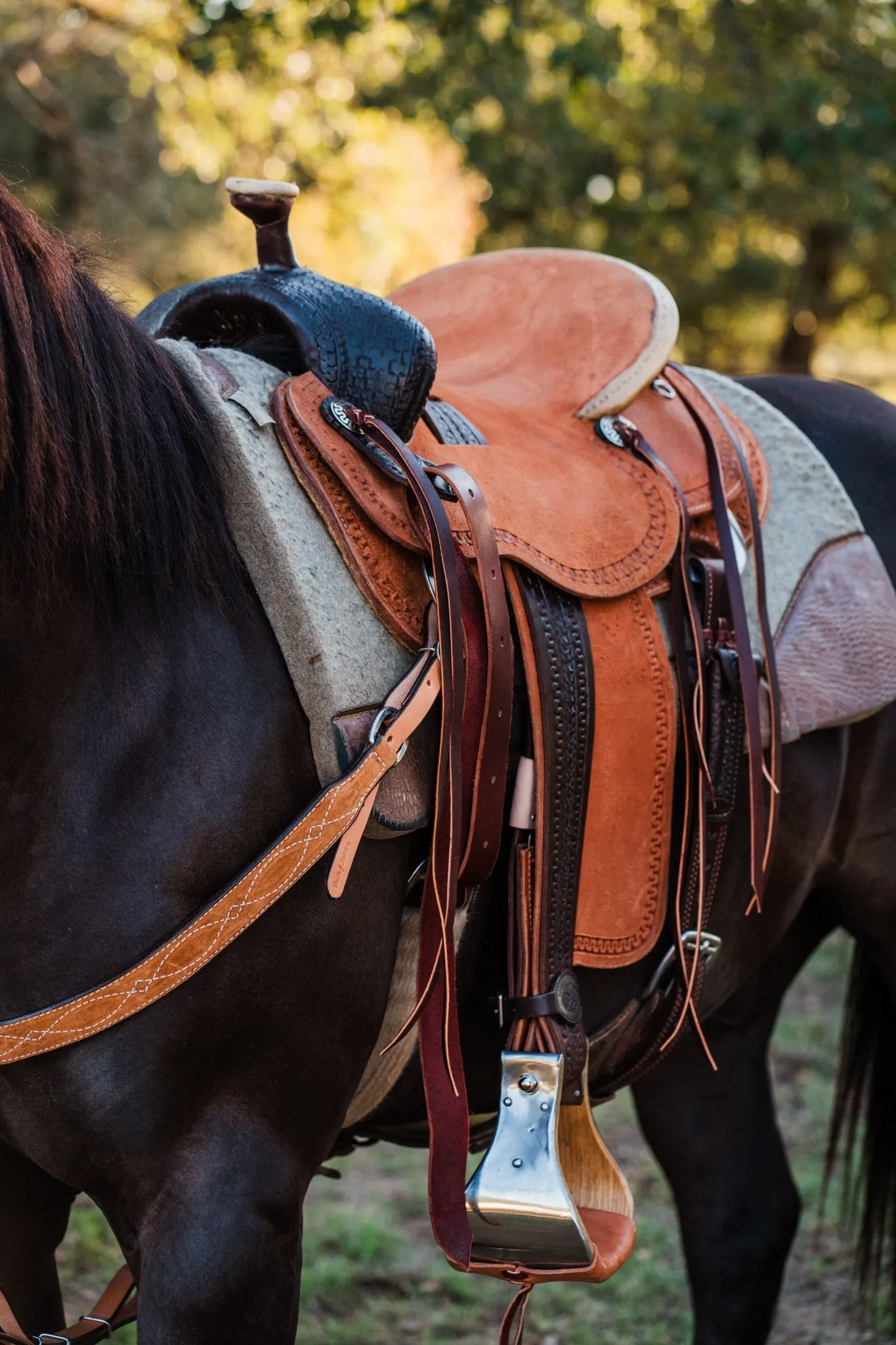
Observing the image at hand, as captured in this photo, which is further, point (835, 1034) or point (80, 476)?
point (835, 1034)

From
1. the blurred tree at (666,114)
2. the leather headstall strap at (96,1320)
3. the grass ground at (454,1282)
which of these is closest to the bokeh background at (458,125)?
the blurred tree at (666,114)

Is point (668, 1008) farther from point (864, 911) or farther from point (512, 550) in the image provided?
point (512, 550)

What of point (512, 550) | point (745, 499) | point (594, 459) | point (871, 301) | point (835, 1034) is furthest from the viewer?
point (871, 301)

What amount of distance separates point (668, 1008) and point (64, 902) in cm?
88

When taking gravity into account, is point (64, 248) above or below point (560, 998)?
above

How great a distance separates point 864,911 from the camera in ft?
6.58

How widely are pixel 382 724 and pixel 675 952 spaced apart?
24.2 inches

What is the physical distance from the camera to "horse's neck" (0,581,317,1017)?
1.15 metres

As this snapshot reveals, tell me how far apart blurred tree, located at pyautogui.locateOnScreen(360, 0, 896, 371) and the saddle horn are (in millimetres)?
2655

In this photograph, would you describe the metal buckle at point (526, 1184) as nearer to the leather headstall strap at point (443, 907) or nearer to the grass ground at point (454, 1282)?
the leather headstall strap at point (443, 907)

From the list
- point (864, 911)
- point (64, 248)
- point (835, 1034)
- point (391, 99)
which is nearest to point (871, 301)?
point (391, 99)

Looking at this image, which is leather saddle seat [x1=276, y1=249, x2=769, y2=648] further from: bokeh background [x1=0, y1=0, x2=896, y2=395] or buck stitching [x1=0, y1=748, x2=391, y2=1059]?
bokeh background [x1=0, y1=0, x2=896, y2=395]

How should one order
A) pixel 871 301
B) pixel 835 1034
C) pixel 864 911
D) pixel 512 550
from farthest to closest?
pixel 871 301, pixel 835 1034, pixel 864 911, pixel 512 550

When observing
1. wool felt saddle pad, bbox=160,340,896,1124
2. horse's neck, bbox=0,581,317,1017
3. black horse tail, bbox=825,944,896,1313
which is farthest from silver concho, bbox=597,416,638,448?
black horse tail, bbox=825,944,896,1313
